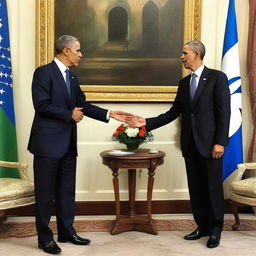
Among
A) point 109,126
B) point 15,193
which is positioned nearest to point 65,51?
point 15,193

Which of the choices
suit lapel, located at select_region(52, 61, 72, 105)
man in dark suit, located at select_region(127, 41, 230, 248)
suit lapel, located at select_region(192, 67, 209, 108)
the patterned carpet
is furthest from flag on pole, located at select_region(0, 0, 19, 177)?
suit lapel, located at select_region(192, 67, 209, 108)

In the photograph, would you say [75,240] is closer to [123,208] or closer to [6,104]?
[123,208]

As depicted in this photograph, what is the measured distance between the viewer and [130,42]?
191 inches

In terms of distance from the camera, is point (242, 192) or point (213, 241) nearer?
point (213, 241)

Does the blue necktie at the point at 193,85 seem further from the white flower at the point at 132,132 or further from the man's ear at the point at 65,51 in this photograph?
the man's ear at the point at 65,51

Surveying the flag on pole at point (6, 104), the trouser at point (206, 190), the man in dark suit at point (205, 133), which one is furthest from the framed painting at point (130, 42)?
the trouser at point (206, 190)

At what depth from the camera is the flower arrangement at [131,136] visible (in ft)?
14.2

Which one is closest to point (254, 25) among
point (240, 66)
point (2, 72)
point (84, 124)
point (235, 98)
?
point (240, 66)

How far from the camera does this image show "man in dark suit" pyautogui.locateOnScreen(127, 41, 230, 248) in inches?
149

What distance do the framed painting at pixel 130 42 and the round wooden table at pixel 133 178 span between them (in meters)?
0.77

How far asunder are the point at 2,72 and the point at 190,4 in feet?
6.75

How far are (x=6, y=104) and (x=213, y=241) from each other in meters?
2.36

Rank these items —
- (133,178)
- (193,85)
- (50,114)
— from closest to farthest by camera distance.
A: (50,114) < (193,85) < (133,178)

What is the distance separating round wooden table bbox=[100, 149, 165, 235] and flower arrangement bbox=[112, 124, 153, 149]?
10 cm
